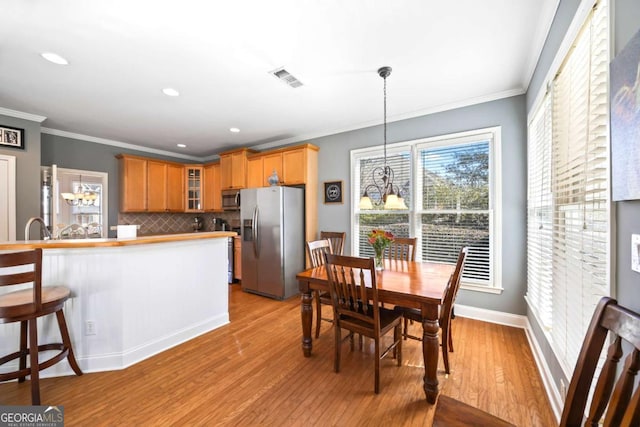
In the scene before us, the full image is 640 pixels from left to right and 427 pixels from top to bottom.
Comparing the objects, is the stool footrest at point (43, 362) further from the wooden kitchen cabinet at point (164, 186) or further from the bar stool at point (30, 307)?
the wooden kitchen cabinet at point (164, 186)

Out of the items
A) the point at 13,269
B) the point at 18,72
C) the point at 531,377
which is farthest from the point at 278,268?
the point at 18,72

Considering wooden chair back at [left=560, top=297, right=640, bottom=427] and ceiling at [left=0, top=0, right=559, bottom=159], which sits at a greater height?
ceiling at [left=0, top=0, right=559, bottom=159]

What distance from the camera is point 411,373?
212 cm

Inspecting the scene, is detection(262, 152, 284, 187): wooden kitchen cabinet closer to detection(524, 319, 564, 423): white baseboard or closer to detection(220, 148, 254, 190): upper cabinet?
detection(220, 148, 254, 190): upper cabinet

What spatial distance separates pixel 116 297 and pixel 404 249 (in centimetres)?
291

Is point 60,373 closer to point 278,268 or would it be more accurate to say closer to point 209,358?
point 209,358

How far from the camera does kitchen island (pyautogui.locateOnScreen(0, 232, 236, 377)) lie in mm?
2076

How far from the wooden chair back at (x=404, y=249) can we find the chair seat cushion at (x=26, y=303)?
295cm

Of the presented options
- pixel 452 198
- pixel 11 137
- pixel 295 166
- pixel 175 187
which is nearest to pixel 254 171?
pixel 295 166

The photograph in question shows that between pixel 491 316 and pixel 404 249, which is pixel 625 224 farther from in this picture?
pixel 491 316

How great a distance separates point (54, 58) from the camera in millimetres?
2252

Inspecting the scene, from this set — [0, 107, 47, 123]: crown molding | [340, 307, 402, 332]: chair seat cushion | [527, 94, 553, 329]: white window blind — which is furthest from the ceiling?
[340, 307, 402, 332]: chair seat cushion

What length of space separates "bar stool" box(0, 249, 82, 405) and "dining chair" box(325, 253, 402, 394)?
1895 mm

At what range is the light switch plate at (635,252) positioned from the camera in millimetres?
862
